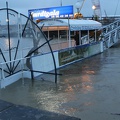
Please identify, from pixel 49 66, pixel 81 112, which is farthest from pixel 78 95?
pixel 49 66

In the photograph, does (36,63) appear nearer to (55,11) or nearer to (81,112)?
(81,112)

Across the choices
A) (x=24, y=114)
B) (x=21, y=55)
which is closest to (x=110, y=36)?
(x=21, y=55)

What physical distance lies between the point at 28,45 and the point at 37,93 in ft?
13.2

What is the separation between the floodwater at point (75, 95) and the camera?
700 cm

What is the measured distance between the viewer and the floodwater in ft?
23.0

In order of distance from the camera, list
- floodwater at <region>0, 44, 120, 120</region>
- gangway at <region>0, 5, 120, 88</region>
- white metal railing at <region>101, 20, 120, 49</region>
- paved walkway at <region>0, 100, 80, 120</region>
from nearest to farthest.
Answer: paved walkway at <region>0, 100, 80, 120</region> → floodwater at <region>0, 44, 120, 120</region> → gangway at <region>0, 5, 120, 88</region> → white metal railing at <region>101, 20, 120, 49</region>

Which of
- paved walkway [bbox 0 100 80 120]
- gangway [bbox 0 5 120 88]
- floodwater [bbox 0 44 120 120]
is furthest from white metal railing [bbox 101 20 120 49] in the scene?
paved walkway [bbox 0 100 80 120]

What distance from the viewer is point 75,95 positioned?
28.4 feet

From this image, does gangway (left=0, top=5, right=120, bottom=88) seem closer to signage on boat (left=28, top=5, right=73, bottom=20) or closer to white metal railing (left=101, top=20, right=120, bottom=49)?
signage on boat (left=28, top=5, right=73, bottom=20)

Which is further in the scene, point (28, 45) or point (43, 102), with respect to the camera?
point (28, 45)

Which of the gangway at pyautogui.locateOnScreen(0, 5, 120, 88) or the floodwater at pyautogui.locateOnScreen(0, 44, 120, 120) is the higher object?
the gangway at pyautogui.locateOnScreen(0, 5, 120, 88)

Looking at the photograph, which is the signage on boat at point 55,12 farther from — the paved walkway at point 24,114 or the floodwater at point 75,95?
the paved walkway at point 24,114

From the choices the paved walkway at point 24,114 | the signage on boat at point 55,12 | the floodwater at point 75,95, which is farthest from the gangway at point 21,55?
the signage on boat at point 55,12

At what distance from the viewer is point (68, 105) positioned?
7.54 m
